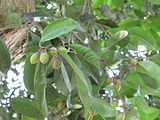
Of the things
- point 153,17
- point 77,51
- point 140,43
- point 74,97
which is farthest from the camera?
point 153,17

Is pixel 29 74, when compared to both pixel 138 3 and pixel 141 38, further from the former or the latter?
pixel 138 3

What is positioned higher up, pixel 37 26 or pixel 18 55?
pixel 37 26

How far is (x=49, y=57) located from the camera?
79 cm

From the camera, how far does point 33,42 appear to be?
933mm

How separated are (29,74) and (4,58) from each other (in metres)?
0.07

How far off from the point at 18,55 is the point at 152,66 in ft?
1.30

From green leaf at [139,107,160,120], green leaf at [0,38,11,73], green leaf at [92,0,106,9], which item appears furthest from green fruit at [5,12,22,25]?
green leaf at [92,0,106,9]

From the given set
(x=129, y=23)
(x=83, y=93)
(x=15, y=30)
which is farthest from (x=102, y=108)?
(x=129, y=23)

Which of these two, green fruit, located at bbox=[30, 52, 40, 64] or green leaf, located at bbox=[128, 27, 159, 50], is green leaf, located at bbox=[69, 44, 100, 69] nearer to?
green fruit, located at bbox=[30, 52, 40, 64]

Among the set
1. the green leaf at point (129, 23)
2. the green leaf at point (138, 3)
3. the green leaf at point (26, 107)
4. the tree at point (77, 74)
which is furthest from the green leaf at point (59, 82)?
the green leaf at point (138, 3)

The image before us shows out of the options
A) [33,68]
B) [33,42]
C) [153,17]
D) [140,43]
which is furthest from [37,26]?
[153,17]

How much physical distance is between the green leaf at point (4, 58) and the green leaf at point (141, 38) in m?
0.36

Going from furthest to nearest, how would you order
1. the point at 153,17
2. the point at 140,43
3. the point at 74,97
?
the point at 153,17 < the point at 140,43 < the point at 74,97

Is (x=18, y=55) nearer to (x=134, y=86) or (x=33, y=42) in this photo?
(x=33, y=42)
